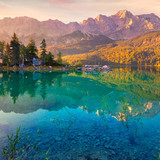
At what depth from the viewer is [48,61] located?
10569 centimetres

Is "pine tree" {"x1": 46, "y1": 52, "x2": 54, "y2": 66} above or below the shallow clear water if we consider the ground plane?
above

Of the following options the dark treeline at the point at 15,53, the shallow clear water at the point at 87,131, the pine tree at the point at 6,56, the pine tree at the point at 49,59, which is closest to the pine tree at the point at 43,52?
the dark treeline at the point at 15,53

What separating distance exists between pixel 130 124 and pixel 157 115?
7191mm

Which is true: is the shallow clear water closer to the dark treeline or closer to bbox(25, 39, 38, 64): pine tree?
bbox(25, 39, 38, 64): pine tree

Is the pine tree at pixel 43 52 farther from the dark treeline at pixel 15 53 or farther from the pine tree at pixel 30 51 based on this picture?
the pine tree at pixel 30 51

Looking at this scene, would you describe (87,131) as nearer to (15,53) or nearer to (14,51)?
(15,53)

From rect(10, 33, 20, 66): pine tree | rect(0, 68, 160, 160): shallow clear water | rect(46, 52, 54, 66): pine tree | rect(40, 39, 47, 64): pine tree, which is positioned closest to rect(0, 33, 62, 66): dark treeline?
rect(10, 33, 20, 66): pine tree

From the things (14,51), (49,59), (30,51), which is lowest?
(49,59)

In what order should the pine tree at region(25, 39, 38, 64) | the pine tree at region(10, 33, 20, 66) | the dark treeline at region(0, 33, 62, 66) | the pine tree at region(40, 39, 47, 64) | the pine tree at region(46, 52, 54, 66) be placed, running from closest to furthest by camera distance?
the pine tree at region(10, 33, 20, 66)
the dark treeline at region(0, 33, 62, 66)
the pine tree at region(25, 39, 38, 64)
the pine tree at region(40, 39, 47, 64)
the pine tree at region(46, 52, 54, 66)

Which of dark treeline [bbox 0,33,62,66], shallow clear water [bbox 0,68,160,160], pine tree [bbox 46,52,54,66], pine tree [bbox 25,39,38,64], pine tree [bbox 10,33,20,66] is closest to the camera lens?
shallow clear water [bbox 0,68,160,160]

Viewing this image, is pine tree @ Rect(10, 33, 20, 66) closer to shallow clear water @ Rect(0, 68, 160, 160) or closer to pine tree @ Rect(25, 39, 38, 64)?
pine tree @ Rect(25, 39, 38, 64)

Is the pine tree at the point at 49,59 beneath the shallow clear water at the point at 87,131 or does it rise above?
above

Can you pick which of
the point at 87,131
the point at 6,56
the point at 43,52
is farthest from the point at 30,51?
the point at 87,131

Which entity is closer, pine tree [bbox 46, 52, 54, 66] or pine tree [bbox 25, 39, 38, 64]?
pine tree [bbox 25, 39, 38, 64]
